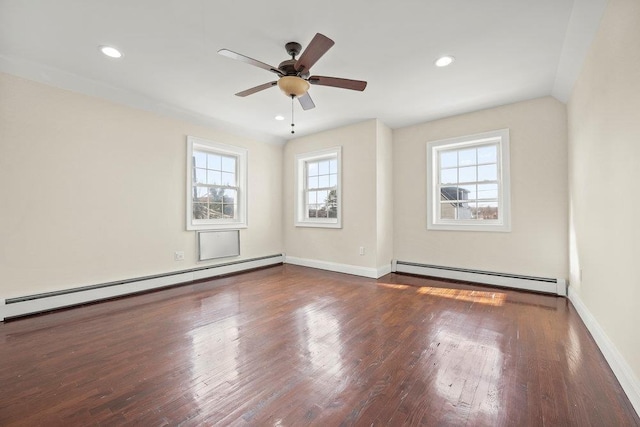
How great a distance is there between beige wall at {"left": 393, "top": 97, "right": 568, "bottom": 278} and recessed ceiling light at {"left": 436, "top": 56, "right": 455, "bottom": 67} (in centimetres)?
167

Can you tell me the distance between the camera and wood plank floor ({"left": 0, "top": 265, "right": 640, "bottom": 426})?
1440mm

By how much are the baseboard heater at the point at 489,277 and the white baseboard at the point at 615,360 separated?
895 millimetres

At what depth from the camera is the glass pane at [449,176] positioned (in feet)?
14.4

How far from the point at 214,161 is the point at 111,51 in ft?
7.21

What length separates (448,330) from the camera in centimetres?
246

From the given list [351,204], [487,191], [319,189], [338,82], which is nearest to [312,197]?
[319,189]

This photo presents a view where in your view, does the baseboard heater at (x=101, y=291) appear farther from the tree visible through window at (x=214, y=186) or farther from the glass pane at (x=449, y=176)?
the glass pane at (x=449, y=176)

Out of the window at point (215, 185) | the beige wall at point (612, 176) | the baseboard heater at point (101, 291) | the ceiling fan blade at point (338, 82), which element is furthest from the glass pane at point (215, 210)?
the beige wall at point (612, 176)

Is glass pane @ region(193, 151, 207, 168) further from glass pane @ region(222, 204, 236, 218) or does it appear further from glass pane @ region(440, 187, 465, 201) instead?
glass pane @ region(440, 187, 465, 201)

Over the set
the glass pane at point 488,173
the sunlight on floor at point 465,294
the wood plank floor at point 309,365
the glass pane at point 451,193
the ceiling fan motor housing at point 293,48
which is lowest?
the wood plank floor at point 309,365

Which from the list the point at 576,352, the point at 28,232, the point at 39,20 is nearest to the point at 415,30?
the point at 576,352

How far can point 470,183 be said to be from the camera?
423 cm

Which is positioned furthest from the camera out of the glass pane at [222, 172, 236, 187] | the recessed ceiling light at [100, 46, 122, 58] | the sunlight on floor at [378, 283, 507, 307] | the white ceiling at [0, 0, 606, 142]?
the glass pane at [222, 172, 236, 187]

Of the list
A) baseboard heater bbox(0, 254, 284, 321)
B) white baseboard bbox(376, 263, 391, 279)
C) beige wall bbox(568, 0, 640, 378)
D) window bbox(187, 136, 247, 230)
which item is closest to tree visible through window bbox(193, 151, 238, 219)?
window bbox(187, 136, 247, 230)
